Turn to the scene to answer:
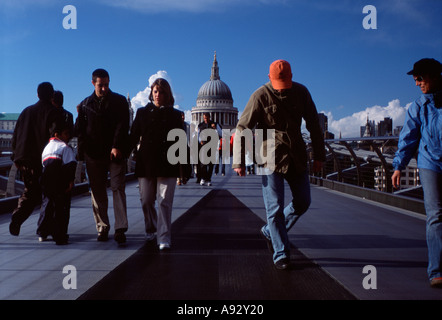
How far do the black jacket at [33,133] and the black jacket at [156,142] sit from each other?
3.67ft

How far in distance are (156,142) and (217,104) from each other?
117 m

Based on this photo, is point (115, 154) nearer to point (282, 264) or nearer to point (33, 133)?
point (33, 133)

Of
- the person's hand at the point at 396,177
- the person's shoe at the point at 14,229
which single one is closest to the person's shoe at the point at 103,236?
the person's shoe at the point at 14,229

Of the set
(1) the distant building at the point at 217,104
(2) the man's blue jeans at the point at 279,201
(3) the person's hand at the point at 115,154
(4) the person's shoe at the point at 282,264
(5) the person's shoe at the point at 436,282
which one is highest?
(1) the distant building at the point at 217,104

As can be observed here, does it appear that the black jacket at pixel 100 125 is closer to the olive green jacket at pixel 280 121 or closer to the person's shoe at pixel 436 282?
the olive green jacket at pixel 280 121

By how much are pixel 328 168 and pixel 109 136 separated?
36.7 feet

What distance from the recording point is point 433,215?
151 inches

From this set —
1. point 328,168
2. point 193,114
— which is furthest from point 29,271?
point 193,114

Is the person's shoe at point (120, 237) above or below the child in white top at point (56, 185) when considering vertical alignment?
below

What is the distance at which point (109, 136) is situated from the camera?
5645 mm

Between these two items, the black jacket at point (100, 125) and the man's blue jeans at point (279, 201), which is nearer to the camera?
the man's blue jeans at point (279, 201)

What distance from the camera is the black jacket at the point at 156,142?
5352 millimetres
